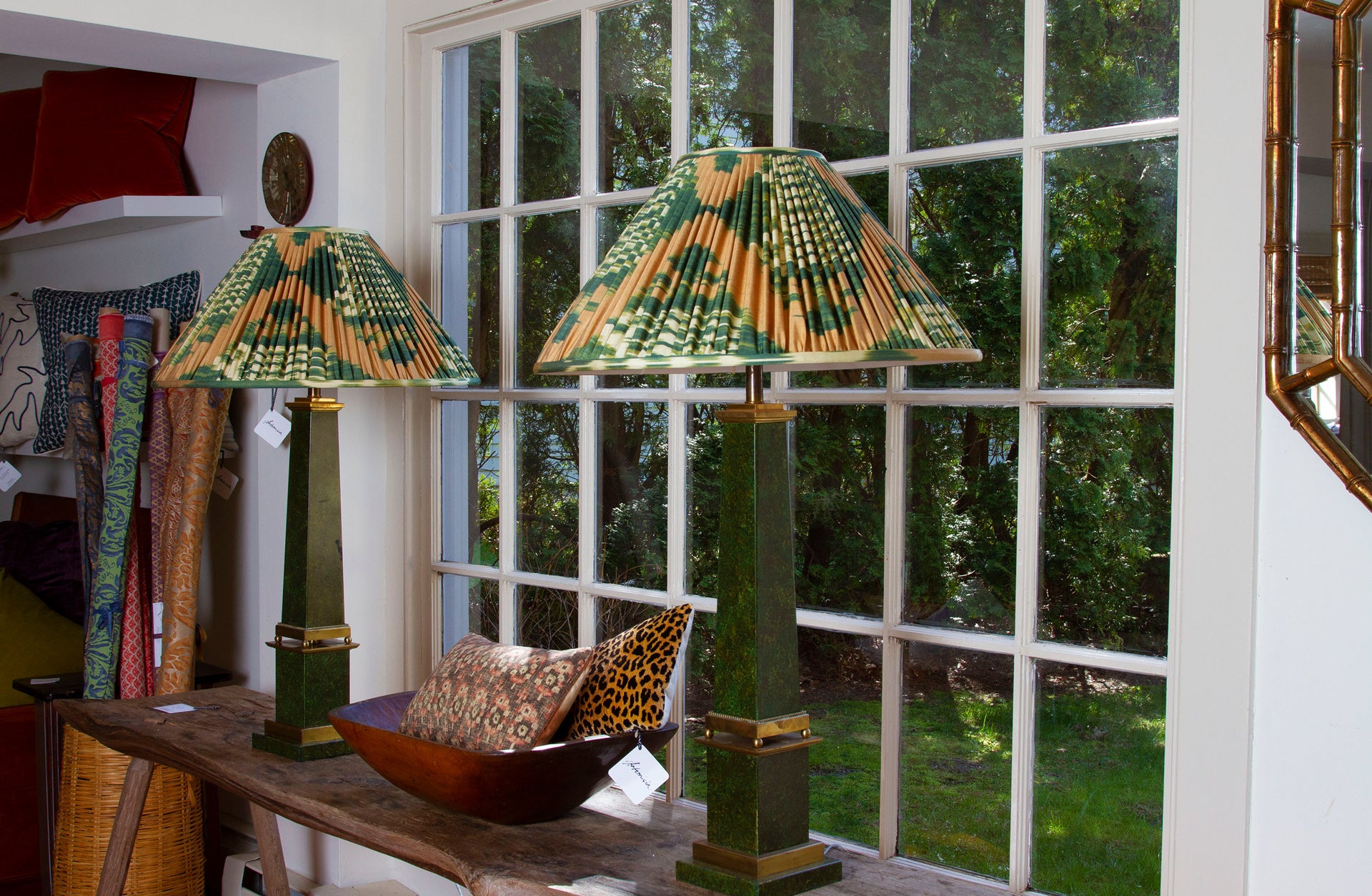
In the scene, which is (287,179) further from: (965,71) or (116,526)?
(965,71)

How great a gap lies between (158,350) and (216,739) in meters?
1.43

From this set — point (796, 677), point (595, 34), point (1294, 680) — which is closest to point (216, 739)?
point (796, 677)

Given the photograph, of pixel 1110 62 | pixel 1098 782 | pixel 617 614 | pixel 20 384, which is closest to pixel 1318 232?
pixel 1110 62

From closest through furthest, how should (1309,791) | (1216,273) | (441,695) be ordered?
1. (1309,791)
2. (1216,273)
3. (441,695)

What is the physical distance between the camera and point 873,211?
81.6 inches

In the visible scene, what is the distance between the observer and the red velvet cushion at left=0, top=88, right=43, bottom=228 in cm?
446

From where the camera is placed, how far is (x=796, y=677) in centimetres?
166

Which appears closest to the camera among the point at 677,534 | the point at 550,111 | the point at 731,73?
the point at 731,73

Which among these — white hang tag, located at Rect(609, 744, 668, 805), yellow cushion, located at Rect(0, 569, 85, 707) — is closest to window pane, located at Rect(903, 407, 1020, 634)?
white hang tag, located at Rect(609, 744, 668, 805)

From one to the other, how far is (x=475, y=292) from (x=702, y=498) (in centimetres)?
83

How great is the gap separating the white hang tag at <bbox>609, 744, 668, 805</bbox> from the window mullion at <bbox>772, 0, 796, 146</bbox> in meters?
1.10

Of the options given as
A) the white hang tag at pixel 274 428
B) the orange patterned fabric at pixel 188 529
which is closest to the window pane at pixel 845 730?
the white hang tag at pixel 274 428

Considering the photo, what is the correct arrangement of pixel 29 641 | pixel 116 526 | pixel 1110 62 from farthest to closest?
pixel 29 641
pixel 116 526
pixel 1110 62

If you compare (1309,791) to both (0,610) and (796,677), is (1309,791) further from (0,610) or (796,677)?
(0,610)
